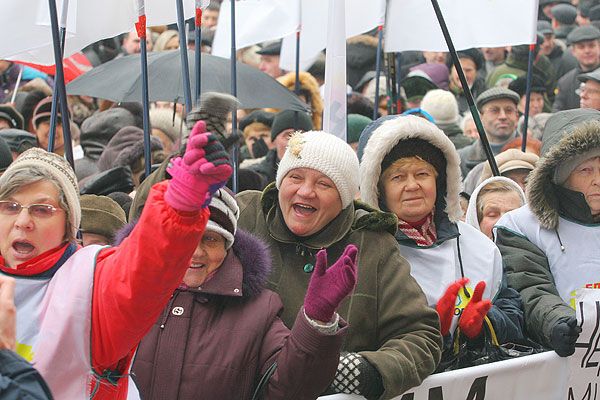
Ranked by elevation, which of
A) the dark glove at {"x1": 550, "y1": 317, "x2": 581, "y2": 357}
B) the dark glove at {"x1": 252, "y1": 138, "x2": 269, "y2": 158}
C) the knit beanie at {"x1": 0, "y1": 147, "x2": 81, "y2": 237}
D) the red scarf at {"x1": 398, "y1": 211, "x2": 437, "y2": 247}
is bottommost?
the dark glove at {"x1": 252, "y1": 138, "x2": 269, "y2": 158}

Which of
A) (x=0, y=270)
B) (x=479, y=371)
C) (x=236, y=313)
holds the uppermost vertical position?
(x=0, y=270)

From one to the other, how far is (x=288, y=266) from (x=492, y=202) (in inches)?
74.8

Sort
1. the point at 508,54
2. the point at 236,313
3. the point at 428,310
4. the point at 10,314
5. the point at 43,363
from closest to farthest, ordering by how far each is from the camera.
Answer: the point at 10,314 < the point at 43,363 < the point at 236,313 < the point at 428,310 < the point at 508,54

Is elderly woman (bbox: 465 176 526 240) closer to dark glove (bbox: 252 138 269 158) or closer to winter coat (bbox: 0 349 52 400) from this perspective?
dark glove (bbox: 252 138 269 158)

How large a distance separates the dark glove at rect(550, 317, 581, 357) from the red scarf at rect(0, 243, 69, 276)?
6.72 feet

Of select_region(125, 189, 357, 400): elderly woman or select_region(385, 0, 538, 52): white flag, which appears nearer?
select_region(125, 189, 357, 400): elderly woman

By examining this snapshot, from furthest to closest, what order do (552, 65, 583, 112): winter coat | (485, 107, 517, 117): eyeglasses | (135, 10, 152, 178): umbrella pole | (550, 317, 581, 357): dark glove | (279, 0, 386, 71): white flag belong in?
(552, 65, 583, 112): winter coat < (485, 107, 517, 117): eyeglasses < (279, 0, 386, 71): white flag < (135, 10, 152, 178): umbrella pole < (550, 317, 581, 357): dark glove

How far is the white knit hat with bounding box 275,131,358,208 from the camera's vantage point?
409 cm

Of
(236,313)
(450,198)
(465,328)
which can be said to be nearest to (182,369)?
(236,313)

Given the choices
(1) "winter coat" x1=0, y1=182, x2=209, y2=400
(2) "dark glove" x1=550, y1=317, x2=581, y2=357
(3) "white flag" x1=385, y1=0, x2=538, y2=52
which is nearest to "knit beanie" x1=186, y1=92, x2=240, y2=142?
(1) "winter coat" x1=0, y1=182, x2=209, y2=400

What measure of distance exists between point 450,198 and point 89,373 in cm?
204

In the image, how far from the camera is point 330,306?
3260mm

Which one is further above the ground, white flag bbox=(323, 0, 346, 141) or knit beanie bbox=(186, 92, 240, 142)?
knit beanie bbox=(186, 92, 240, 142)

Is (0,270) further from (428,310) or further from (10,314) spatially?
(428,310)
